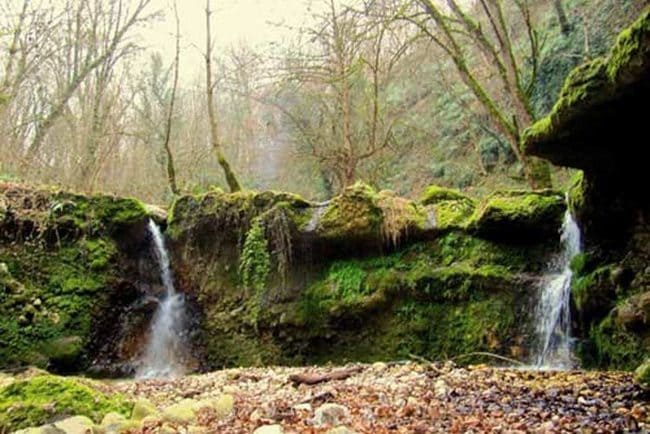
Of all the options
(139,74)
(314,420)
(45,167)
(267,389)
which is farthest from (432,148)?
(314,420)

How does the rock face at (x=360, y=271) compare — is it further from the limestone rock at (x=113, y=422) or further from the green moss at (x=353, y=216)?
the limestone rock at (x=113, y=422)

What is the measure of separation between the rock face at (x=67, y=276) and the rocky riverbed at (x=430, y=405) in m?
3.24

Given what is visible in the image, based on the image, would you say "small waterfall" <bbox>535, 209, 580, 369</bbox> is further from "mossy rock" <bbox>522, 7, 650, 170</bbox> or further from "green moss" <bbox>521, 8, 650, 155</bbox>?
"green moss" <bbox>521, 8, 650, 155</bbox>

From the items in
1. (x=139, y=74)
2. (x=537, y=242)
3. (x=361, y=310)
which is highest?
(x=139, y=74)

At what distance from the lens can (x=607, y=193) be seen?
5641mm

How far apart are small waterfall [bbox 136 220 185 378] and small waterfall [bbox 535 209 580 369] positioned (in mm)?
5164

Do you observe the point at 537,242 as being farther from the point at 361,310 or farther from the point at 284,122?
the point at 284,122

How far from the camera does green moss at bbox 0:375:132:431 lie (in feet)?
11.1

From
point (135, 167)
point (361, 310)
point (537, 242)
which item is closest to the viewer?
point (537, 242)

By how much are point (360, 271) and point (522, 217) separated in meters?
2.35

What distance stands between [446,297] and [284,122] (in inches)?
388

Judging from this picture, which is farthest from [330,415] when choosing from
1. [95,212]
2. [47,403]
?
[95,212]

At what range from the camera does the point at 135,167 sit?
14828 millimetres

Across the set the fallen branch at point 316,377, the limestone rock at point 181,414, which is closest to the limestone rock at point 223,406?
the limestone rock at point 181,414
